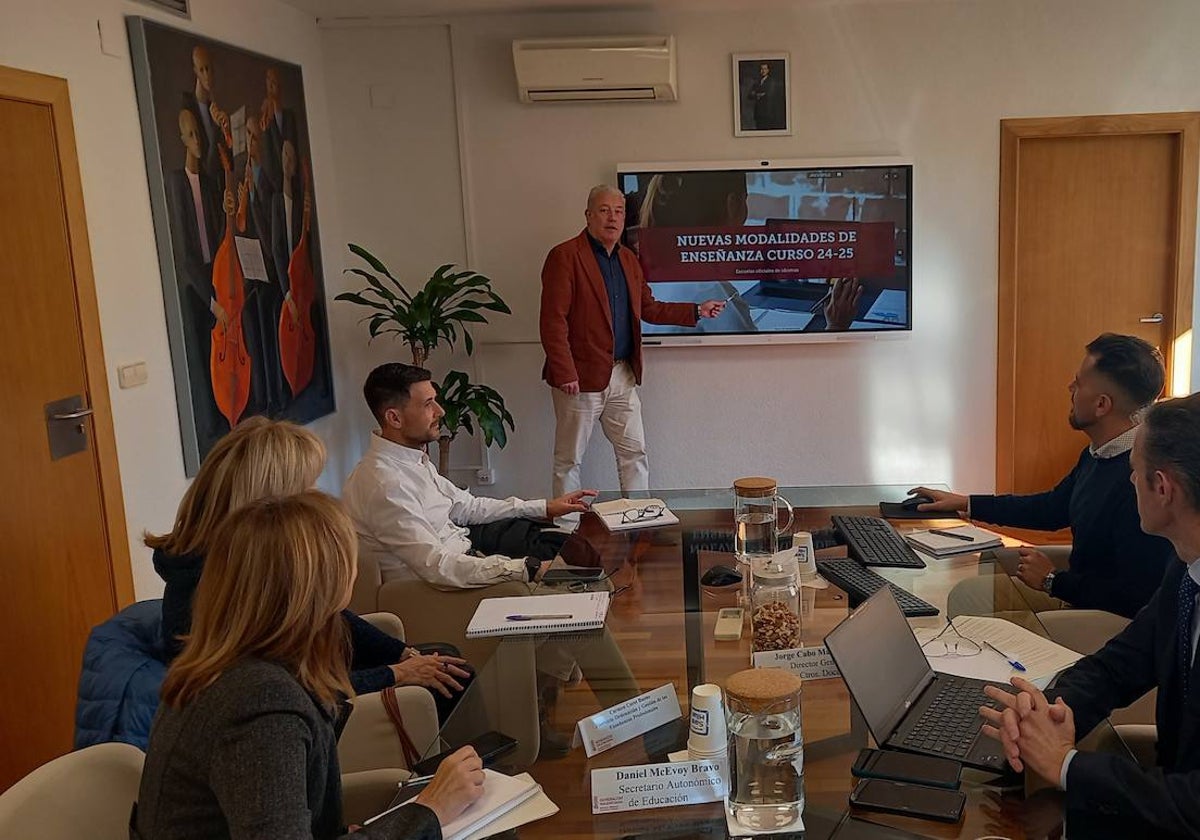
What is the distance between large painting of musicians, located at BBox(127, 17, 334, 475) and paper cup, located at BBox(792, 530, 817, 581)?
220 cm

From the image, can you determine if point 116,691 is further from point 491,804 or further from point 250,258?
point 250,258

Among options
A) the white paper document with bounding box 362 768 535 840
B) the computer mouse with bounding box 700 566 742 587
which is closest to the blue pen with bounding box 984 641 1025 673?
the computer mouse with bounding box 700 566 742 587

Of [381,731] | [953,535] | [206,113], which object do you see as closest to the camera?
[381,731]

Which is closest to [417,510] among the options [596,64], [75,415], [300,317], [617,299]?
[75,415]

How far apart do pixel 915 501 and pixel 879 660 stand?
51.9 inches

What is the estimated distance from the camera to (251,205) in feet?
12.9

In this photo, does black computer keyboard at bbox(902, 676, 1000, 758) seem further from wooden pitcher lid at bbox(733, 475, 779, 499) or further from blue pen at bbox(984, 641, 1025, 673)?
wooden pitcher lid at bbox(733, 475, 779, 499)

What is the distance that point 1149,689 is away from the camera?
Result: 64.0 inches

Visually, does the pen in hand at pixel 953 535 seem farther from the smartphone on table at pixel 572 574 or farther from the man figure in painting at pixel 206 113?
the man figure in painting at pixel 206 113

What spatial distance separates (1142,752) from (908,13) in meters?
4.03

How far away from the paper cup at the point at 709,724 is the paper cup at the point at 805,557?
2.83 ft

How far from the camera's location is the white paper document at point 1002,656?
167 cm

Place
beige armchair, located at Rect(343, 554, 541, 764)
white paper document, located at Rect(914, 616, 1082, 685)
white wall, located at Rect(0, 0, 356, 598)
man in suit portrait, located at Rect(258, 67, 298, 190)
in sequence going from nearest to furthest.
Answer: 1. beige armchair, located at Rect(343, 554, 541, 764)
2. white paper document, located at Rect(914, 616, 1082, 685)
3. white wall, located at Rect(0, 0, 356, 598)
4. man in suit portrait, located at Rect(258, 67, 298, 190)

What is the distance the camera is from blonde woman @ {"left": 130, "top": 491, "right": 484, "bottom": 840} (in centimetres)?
118
